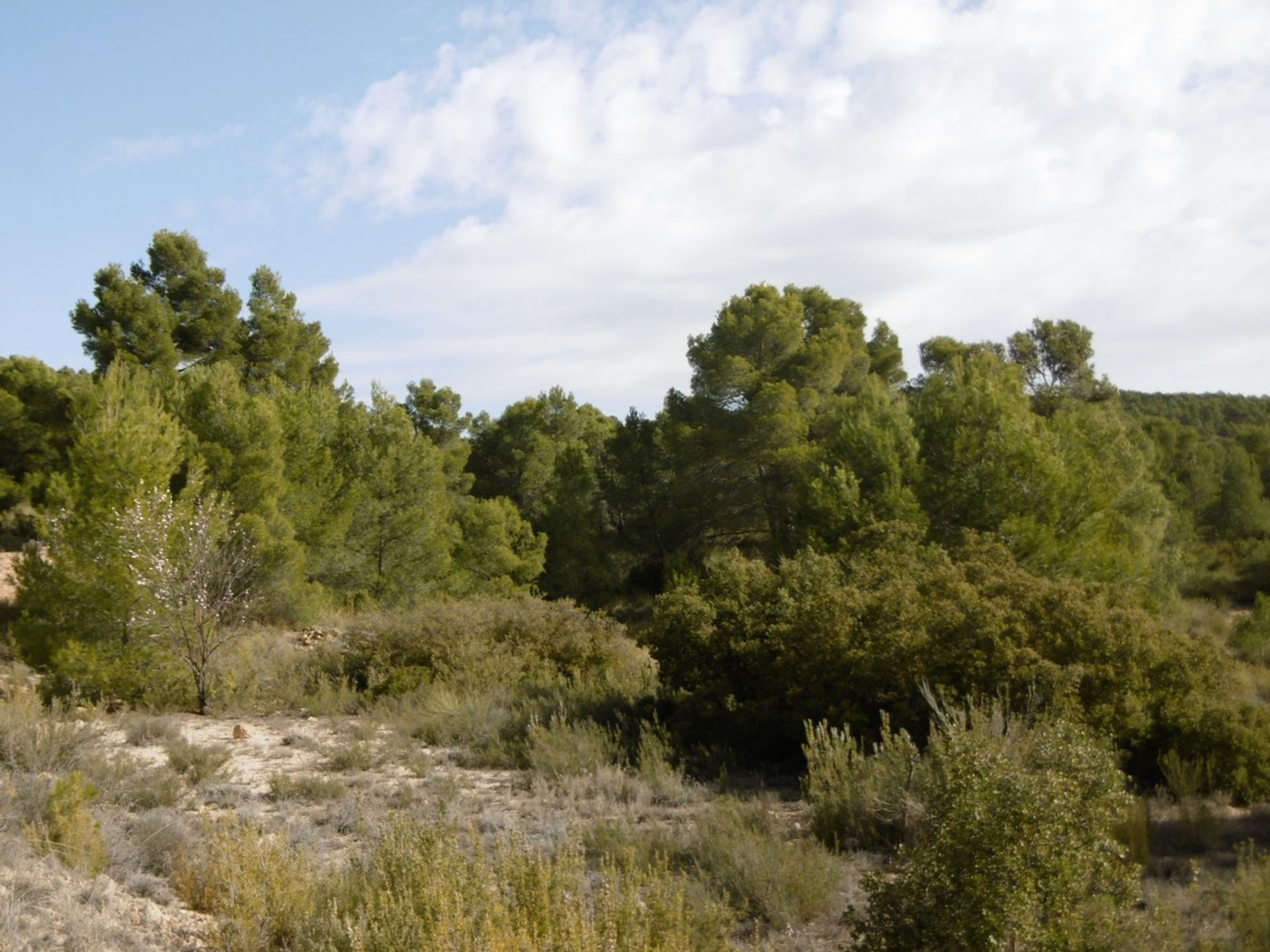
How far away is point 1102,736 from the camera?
27.0ft

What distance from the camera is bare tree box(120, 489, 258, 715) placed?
1266 cm

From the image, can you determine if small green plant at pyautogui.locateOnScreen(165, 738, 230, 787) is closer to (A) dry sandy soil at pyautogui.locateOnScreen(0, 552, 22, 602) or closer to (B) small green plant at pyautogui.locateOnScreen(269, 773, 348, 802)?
(B) small green plant at pyautogui.locateOnScreen(269, 773, 348, 802)

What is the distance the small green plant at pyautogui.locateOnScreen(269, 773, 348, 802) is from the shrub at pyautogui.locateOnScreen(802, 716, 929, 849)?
410 centimetres

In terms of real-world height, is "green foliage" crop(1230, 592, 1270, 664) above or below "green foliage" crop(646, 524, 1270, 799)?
below

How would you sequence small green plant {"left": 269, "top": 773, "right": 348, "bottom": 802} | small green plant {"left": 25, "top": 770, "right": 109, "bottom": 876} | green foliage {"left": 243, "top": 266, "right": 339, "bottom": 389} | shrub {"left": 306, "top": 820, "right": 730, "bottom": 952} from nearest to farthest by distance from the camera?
shrub {"left": 306, "top": 820, "right": 730, "bottom": 952}
small green plant {"left": 25, "top": 770, "right": 109, "bottom": 876}
small green plant {"left": 269, "top": 773, "right": 348, "bottom": 802}
green foliage {"left": 243, "top": 266, "right": 339, "bottom": 389}

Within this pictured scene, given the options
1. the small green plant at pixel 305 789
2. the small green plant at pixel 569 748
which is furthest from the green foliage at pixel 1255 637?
the small green plant at pixel 305 789

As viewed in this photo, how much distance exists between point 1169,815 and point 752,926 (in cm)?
408

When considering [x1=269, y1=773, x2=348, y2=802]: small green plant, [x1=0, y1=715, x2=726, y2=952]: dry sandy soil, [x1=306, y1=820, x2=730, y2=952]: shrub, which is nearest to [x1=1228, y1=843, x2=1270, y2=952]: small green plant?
[x1=306, y1=820, x2=730, y2=952]: shrub

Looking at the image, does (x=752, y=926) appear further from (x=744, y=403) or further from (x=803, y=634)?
(x=744, y=403)

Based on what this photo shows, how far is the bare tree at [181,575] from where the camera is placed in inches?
499

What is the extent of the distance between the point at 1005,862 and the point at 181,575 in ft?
38.2

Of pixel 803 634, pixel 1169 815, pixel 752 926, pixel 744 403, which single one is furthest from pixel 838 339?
pixel 752 926

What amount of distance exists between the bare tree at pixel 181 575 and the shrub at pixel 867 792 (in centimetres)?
876

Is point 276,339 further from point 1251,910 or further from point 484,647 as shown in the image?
point 1251,910
